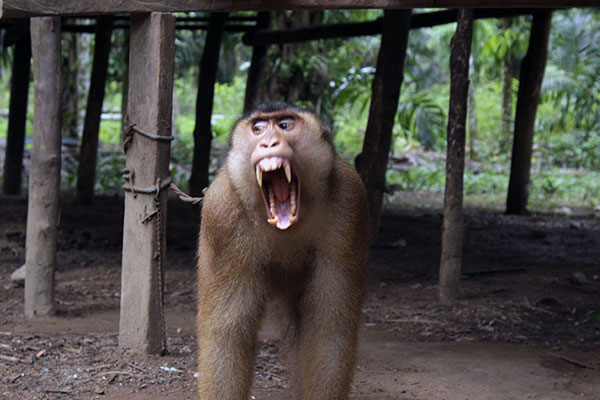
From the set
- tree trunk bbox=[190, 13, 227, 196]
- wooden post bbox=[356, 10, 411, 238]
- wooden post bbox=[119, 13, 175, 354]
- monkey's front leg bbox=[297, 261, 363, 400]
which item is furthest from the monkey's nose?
tree trunk bbox=[190, 13, 227, 196]

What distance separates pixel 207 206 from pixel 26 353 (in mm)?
2140

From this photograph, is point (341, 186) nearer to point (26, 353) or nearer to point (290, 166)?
point (290, 166)

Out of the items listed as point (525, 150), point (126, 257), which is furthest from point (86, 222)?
point (525, 150)

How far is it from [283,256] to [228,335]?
1.41 feet

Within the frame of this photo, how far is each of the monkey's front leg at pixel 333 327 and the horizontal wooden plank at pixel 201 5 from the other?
1.64 metres

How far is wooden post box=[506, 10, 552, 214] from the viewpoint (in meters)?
9.86

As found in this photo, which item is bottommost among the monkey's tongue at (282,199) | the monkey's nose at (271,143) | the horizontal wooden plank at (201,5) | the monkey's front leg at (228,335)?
the monkey's front leg at (228,335)

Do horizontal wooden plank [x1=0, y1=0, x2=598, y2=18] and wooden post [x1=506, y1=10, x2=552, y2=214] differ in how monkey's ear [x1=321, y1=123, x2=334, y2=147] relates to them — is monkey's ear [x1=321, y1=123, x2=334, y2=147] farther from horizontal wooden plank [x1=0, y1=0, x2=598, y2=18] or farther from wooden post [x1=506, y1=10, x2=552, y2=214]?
wooden post [x1=506, y1=10, x2=552, y2=214]

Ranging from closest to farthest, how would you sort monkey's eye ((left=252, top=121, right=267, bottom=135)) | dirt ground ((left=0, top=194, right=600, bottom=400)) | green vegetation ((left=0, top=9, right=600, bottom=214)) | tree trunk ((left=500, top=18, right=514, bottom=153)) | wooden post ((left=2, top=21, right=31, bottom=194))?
monkey's eye ((left=252, top=121, right=267, bottom=135)) < dirt ground ((left=0, top=194, right=600, bottom=400)) < wooden post ((left=2, top=21, right=31, bottom=194)) < green vegetation ((left=0, top=9, right=600, bottom=214)) < tree trunk ((left=500, top=18, right=514, bottom=153))

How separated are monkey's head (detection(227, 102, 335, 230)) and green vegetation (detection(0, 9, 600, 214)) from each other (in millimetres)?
9046

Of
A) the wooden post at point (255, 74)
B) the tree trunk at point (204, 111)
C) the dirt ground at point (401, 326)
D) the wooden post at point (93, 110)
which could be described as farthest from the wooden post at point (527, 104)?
the wooden post at point (93, 110)

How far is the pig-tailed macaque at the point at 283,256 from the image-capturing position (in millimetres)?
3223

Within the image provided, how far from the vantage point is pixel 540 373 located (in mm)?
4672

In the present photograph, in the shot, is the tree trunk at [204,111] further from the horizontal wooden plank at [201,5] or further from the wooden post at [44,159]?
the horizontal wooden plank at [201,5]
